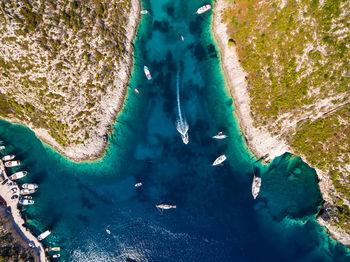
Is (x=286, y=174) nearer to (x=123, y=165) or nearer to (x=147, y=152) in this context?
(x=147, y=152)

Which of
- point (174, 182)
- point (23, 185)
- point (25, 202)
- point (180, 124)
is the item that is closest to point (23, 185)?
point (23, 185)

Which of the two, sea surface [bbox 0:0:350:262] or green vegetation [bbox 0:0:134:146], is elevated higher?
green vegetation [bbox 0:0:134:146]

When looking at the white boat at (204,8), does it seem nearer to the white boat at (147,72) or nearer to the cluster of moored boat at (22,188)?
the white boat at (147,72)

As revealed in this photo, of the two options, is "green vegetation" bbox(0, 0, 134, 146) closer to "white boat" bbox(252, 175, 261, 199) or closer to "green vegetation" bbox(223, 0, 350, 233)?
"green vegetation" bbox(223, 0, 350, 233)

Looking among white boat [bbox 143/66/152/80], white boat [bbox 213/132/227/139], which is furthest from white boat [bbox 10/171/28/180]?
white boat [bbox 213/132/227/139]

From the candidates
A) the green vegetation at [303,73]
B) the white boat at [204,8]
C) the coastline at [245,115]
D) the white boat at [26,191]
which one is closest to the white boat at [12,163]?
the white boat at [26,191]

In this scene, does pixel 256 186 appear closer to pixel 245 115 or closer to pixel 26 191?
pixel 245 115
